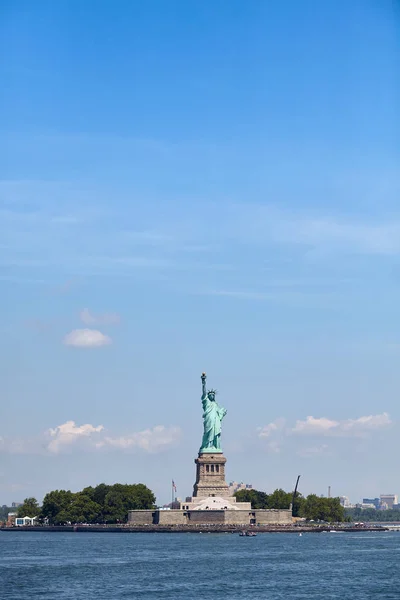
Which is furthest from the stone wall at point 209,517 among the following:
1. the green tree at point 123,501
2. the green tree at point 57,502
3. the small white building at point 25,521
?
the small white building at point 25,521

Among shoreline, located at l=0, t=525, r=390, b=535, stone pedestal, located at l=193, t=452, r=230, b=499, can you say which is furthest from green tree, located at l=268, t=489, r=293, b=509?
stone pedestal, located at l=193, t=452, r=230, b=499

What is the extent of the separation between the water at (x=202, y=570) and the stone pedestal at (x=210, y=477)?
20282 millimetres

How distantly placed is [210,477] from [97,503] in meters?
22.0

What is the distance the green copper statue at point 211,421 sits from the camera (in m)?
132

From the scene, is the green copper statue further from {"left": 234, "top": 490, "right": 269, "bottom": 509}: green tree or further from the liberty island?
{"left": 234, "top": 490, "right": 269, "bottom": 509}: green tree

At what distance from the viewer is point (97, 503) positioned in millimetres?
146000

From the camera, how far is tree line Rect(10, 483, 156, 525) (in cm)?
14312

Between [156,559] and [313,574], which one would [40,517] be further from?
[313,574]

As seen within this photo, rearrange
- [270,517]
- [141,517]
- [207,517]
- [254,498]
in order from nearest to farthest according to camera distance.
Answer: [207,517]
[270,517]
[141,517]
[254,498]

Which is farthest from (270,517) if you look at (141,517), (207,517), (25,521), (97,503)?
(25,521)

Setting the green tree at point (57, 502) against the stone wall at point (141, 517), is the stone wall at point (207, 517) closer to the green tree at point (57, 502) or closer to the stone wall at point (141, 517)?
the stone wall at point (141, 517)

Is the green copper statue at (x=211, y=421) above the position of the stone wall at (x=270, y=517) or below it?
above

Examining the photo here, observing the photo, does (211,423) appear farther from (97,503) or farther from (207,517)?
(97,503)

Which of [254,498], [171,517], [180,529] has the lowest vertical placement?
[180,529]
